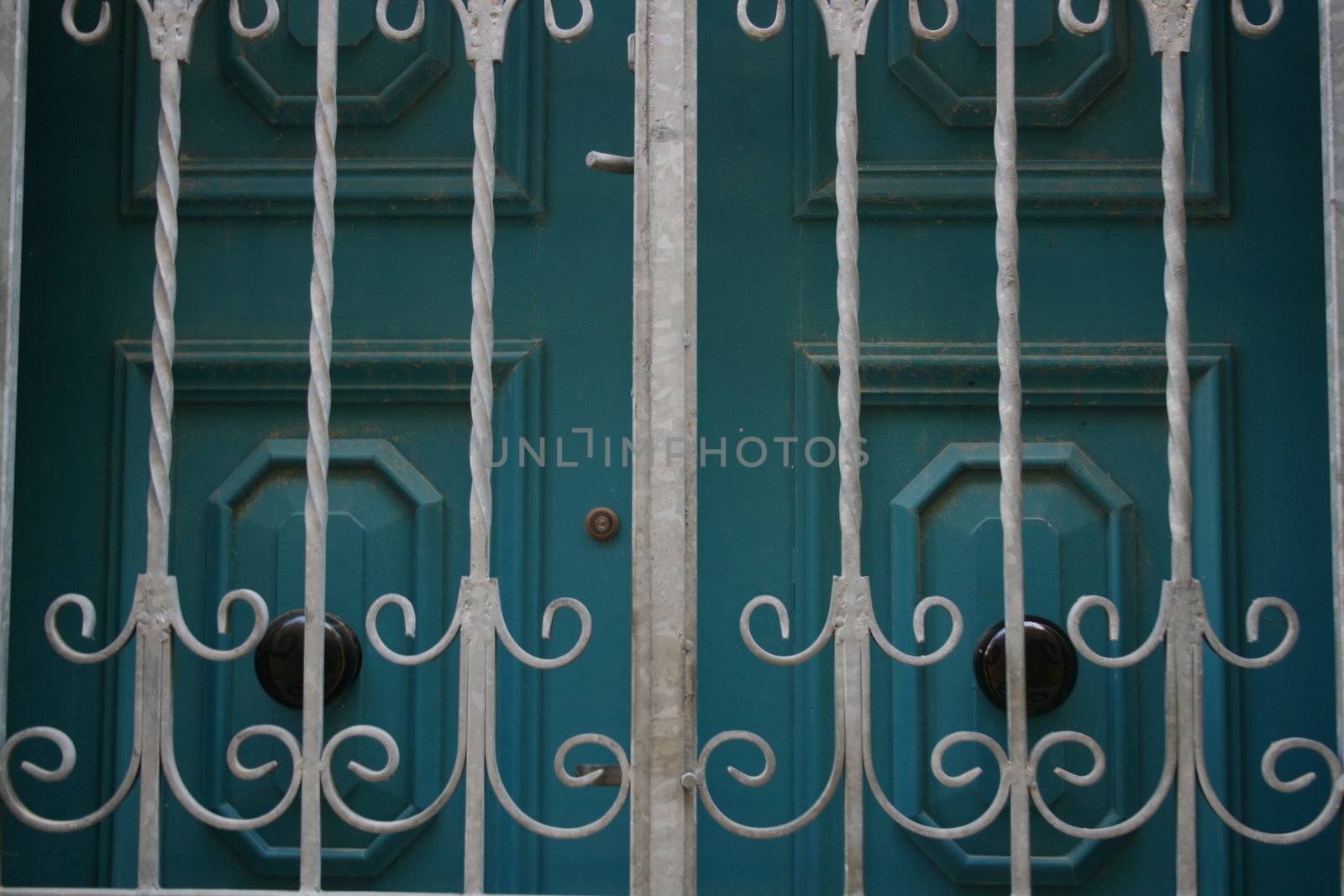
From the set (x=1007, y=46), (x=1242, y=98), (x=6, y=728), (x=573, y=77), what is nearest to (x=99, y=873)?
(x=6, y=728)

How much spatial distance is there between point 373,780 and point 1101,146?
49.0 inches

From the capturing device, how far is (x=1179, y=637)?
1.52 meters

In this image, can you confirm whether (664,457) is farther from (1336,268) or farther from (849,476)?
(1336,268)

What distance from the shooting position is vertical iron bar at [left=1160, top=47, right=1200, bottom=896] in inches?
59.7

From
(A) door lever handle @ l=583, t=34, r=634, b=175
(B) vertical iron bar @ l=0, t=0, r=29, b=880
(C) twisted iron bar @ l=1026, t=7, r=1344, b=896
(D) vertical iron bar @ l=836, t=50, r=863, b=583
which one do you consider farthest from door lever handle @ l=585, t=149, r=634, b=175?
(B) vertical iron bar @ l=0, t=0, r=29, b=880

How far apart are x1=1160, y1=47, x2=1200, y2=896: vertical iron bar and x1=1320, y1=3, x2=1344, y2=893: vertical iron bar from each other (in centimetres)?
16

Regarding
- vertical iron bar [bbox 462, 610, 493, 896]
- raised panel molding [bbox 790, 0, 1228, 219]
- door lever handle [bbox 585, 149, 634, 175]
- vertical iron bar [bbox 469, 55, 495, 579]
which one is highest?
raised panel molding [bbox 790, 0, 1228, 219]

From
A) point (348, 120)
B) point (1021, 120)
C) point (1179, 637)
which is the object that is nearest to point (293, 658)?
point (348, 120)

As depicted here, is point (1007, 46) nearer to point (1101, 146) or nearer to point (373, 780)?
point (1101, 146)

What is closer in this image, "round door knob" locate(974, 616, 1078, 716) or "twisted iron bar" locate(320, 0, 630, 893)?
"twisted iron bar" locate(320, 0, 630, 893)

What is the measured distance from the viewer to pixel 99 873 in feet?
6.10

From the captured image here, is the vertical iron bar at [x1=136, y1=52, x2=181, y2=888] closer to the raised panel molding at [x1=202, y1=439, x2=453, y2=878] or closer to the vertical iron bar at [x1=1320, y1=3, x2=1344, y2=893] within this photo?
the raised panel molding at [x1=202, y1=439, x2=453, y2=878]

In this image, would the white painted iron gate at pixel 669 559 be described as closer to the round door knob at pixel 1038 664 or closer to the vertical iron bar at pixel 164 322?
the vertical iron bar at pixel 164 322

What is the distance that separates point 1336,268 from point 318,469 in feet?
3.81
